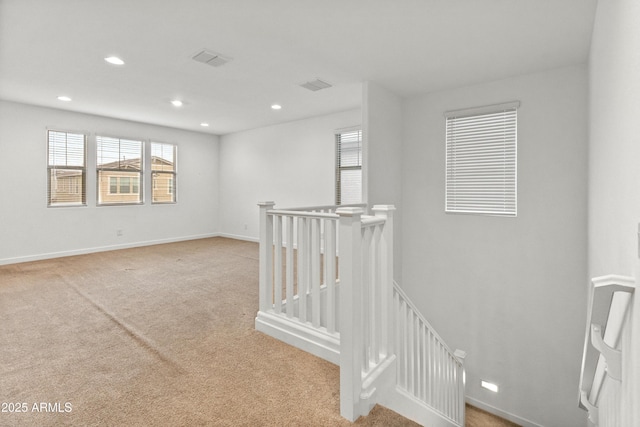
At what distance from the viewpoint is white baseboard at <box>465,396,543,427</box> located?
359 cm

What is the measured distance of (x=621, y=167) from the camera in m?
1.47

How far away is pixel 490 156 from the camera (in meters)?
3.80

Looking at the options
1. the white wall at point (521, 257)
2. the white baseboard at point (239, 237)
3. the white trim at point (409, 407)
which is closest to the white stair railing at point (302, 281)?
the white trim at point (409, 407)

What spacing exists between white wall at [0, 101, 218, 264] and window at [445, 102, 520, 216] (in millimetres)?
5537


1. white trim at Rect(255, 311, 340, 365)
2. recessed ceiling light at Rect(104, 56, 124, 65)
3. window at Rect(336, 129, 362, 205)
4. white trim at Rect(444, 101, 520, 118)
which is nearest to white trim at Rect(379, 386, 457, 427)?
white trim at Rect(255, 311, 340, 365)

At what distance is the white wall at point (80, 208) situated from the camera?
487 centimetres

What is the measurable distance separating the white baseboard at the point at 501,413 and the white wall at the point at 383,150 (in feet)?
5.51

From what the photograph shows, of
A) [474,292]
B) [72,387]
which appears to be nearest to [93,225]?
[72,387]

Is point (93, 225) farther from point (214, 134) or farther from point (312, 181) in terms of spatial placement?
point (312, 181)

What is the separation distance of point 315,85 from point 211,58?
134 centimetres

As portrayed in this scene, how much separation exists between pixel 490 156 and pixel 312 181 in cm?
307

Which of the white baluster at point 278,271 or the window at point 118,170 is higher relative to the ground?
the window at point 118,170

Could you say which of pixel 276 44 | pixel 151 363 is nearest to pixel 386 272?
pixel 151 363

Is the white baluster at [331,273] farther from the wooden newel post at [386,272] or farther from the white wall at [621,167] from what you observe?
the white wall at [621,167]
